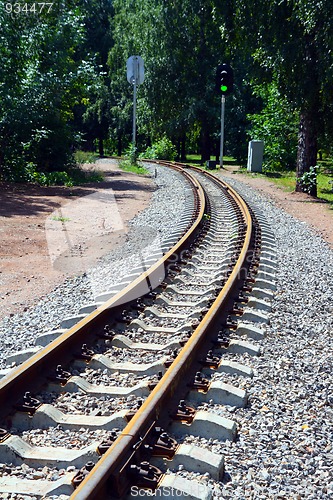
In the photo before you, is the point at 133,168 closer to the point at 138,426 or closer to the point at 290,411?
the point at 290,411

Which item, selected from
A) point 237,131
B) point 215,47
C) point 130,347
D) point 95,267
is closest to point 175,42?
point 215,47

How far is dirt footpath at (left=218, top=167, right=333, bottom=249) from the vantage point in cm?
1217

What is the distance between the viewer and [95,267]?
8.20 meters

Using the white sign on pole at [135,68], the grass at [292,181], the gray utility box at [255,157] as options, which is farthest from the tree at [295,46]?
the white sign on pole at [135,68]

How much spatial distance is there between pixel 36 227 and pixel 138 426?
27.0 ft

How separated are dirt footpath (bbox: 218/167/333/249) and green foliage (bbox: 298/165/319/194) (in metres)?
0.23

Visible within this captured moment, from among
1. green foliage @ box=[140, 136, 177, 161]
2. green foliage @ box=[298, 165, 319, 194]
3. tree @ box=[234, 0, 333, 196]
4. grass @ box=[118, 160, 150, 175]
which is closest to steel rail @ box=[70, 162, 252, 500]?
tree @ box=[234, 0, 333, 196]

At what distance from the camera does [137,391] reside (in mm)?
4027

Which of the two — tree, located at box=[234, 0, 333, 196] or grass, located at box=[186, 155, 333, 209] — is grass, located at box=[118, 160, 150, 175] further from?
tree, located at box=[234, 0, 333, 196]

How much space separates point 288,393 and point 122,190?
14391mm

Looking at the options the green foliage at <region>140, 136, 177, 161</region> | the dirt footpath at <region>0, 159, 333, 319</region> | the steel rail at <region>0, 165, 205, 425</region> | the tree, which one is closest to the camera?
the steel rail at <region>0, 165, 205, 425</region>

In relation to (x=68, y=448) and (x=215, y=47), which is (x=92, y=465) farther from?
(x=215, y=47)

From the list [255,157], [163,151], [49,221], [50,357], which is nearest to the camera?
[50,357]

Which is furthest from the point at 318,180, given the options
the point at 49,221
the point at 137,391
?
the point at 137,391
